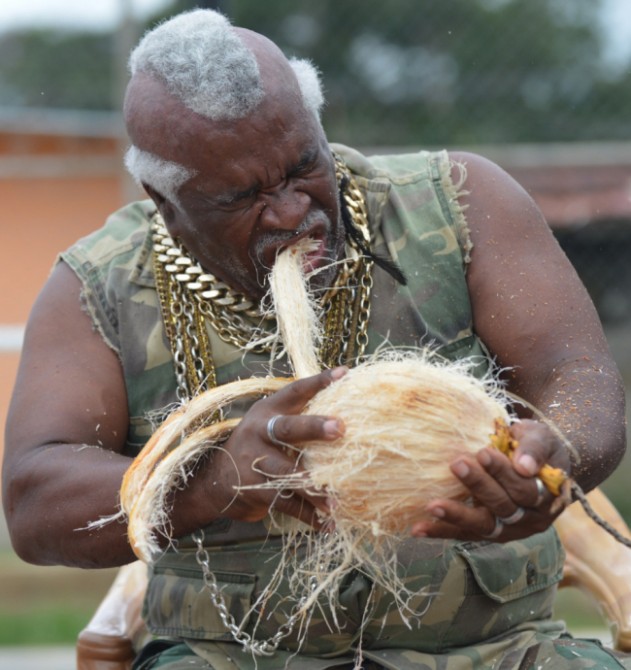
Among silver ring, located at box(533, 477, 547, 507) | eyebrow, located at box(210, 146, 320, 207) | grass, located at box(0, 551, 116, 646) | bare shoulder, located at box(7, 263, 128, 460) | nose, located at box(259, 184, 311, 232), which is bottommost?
grass, located at box(0, 551, 116, 646)

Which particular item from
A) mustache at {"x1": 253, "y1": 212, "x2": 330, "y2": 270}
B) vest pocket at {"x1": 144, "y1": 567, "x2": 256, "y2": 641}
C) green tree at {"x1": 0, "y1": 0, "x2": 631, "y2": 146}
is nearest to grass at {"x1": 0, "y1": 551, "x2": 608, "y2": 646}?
green tree at {"x1": 0, "y1": 0, "x2": 631, "y2": 146}

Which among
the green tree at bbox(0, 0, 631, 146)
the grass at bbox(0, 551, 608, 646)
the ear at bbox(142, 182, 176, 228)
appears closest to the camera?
the ear at bbox(142, 182, 176, 228)

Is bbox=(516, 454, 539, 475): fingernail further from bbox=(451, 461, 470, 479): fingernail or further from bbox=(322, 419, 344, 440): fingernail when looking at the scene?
bbox=(322, 419, 344, 440): fingernail

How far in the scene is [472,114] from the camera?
22.7 ft

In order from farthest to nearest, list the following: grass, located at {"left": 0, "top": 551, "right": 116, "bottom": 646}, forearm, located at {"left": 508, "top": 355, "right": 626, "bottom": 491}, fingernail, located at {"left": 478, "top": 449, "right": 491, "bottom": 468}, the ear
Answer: grass, located at {"left": 0, "top": 551, "right": 116, "bottom": 646} < the ear < forearm, located at {"left": 508, "top": 355, "right": 626, "bottom": 491} < fingernail, located at {"left": 478, "top": 449, "right": 491, "bottom": 468}

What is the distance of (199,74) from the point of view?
8.16 feet

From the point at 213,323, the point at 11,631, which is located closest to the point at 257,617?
the point at 213,323

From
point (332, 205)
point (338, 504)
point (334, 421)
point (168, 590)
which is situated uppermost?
point (332, 205)

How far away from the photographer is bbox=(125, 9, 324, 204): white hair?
2.45 m

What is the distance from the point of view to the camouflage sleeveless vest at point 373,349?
8.39 feet

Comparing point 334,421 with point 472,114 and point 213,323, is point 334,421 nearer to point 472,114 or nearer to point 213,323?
point 213,323

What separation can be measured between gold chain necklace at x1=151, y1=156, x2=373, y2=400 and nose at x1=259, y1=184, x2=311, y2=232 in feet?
0.75

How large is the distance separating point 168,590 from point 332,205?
0.93m

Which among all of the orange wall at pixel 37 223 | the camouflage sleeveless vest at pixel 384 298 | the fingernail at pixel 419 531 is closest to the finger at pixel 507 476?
the fingernail at pixel 419 531
